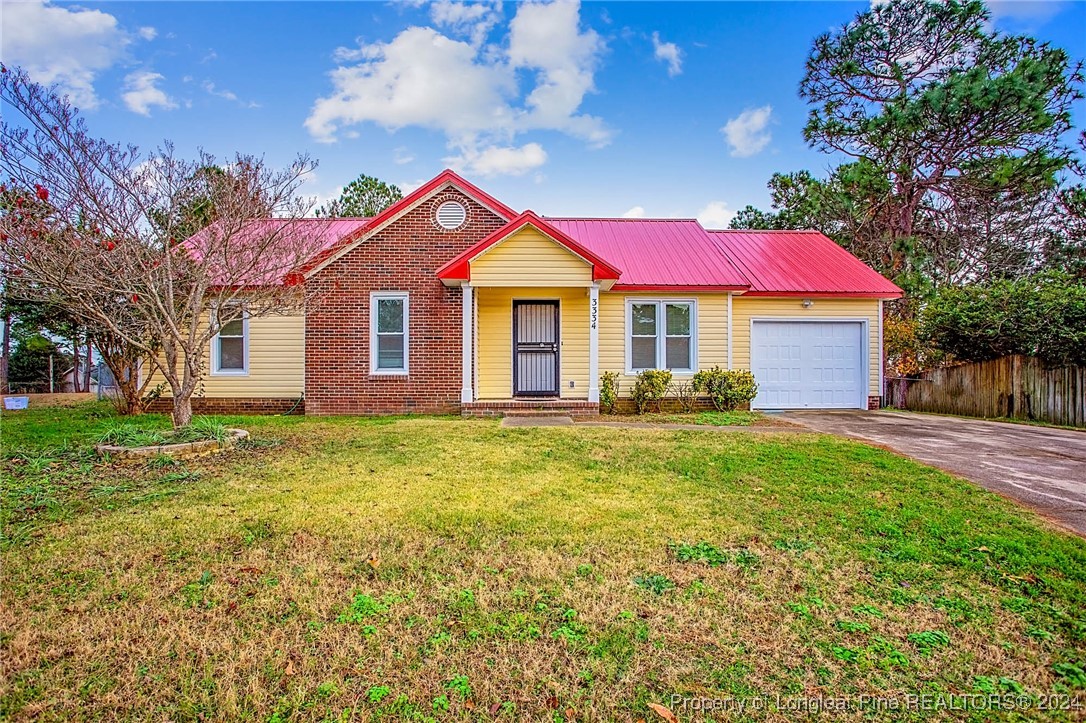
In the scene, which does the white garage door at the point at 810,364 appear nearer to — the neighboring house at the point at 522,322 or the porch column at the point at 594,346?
the neighboring house at the point at 522,322

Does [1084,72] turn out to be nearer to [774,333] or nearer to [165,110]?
[774,333]

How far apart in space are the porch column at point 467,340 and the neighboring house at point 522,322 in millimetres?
26

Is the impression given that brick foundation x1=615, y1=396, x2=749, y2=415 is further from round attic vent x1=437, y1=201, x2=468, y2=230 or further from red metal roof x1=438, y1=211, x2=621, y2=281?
round attic vent x1=437, y1=201, x2=468, y2=230

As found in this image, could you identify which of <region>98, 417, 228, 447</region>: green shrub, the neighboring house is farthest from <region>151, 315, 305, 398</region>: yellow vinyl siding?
<region>98, 417, 228, 447</region>: green shrub

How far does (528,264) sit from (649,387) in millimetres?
3984

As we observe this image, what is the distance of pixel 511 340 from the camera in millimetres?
12727

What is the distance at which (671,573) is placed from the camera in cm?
348

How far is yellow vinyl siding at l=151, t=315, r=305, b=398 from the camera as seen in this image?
12.7m

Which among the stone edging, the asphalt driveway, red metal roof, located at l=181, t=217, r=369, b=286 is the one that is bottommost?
the asphalt driveway

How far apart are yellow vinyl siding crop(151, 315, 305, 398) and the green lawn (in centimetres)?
691

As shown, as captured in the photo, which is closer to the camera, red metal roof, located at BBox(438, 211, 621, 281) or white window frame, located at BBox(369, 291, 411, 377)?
red metal roof, located at BBox(438, 211, 621, 281)

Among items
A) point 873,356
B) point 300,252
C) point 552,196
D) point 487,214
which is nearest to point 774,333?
point 873,356

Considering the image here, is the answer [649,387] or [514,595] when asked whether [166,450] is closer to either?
[514,595]

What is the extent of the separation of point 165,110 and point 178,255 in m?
6.34
